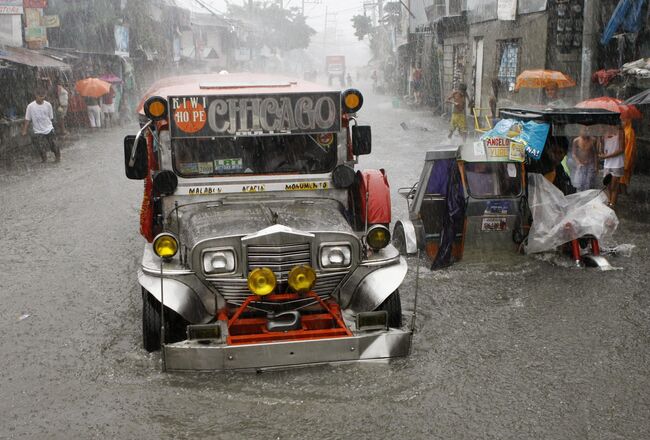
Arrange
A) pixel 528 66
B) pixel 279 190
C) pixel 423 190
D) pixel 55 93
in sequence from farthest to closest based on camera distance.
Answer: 1. pixel 55 93
2. pixel 528 66
3. pixel 423 190
4. pixel 279 190

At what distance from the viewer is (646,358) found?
594cm

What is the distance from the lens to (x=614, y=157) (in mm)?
11102

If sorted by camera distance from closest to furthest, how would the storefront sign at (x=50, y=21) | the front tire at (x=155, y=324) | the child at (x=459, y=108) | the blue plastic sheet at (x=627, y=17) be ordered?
the front tire at (x=155, y=324) → the blue plastic sheet at (x=627, y=17) → the child at (x=459, y=108) → the storefront sign at (x=50, y=21)

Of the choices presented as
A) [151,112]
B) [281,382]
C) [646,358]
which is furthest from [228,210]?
[646,358]

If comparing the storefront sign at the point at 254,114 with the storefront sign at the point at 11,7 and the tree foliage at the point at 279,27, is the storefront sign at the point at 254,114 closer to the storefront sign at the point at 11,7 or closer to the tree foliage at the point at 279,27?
the storefront sign at the point at 11,7

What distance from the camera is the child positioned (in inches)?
741

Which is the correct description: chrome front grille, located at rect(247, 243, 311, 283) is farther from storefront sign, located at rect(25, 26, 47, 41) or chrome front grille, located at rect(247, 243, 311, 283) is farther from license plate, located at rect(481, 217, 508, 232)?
storefront sign, located at rect(25, 26, 47, 41)

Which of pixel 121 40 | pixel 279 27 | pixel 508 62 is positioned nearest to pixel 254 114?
pixel 508 62

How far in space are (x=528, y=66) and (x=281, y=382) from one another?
15113 millimetres

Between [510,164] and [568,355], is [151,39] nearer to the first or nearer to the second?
[510,164]

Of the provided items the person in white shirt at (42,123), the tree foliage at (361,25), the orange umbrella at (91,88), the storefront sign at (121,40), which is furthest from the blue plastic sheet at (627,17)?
the tree foliage at (361,25)

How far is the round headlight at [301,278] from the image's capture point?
17.2 feet

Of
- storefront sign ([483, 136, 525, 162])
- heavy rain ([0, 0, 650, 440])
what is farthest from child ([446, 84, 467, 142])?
Result: storefront sign ([483, 136, 525, 162])

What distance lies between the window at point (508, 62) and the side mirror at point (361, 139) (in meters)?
14.1
